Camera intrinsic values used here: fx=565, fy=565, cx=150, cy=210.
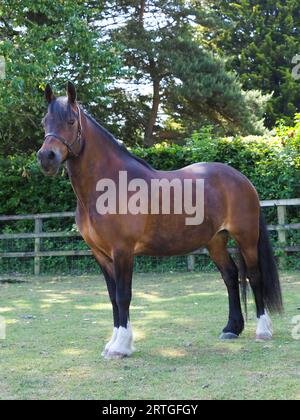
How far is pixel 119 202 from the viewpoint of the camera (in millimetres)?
4637

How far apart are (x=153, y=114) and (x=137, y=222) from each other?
55.2 ft

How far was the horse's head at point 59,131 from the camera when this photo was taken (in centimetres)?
434

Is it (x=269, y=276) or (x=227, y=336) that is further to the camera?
(x=269, y=276)

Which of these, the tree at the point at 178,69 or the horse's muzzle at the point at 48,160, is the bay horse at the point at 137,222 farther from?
the tree at the point at 178,69

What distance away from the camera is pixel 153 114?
69.2 feet

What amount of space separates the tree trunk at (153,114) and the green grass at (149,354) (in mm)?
13405

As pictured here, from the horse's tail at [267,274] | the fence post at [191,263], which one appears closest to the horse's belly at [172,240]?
the horse's tail at [267,274]

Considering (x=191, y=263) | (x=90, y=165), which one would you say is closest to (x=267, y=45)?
(x=191, y=263)

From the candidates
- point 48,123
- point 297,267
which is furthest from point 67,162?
point 297,267

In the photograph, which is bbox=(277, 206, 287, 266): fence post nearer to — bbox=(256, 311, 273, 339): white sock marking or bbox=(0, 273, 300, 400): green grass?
bbox=(0, 273, 300, 400): green grass

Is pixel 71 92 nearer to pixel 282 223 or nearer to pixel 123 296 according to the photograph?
pixel 123 296

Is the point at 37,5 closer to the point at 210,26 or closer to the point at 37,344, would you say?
the point at 37,344

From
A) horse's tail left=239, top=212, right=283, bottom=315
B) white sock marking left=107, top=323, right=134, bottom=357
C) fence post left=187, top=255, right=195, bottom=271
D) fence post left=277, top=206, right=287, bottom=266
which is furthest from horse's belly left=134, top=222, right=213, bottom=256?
fence post left=187, top=255, right=195, bottom=271
